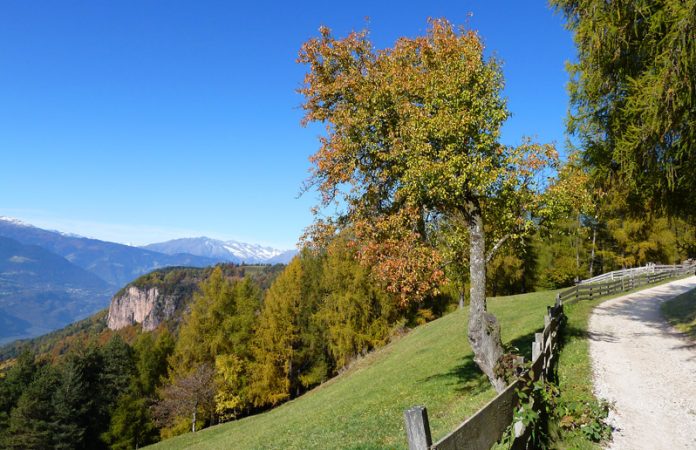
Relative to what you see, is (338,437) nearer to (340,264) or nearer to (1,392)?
(340,264)

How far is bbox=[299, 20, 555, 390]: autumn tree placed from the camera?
11102 mm

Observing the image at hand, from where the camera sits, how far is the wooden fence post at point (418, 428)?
3.71m

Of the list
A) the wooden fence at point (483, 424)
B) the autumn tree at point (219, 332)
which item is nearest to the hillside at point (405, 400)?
the wooden fence at point (483, 424)

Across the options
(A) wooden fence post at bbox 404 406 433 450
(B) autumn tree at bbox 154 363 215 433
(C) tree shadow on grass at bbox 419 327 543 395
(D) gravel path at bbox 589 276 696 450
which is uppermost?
(A) wooden fence post at bbox 404 406 433 450

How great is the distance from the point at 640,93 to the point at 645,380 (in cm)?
863

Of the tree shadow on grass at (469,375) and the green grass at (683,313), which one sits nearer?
the tree shadow on grass at (469,375)

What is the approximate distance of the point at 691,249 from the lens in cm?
2067

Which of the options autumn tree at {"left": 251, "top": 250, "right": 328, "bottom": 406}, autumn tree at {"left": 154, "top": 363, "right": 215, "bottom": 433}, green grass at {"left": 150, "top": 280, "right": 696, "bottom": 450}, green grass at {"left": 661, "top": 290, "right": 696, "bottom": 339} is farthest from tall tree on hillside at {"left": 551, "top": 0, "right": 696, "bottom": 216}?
autumn tree at {"left": 154, "top": 363, "right": 215, "bottom": 433}

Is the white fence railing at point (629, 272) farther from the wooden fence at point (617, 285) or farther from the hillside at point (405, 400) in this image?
the hillside at point (405, 400)

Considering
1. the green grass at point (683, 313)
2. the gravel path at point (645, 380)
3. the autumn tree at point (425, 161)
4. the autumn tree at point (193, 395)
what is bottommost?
the autumn tree at point (193, 395)

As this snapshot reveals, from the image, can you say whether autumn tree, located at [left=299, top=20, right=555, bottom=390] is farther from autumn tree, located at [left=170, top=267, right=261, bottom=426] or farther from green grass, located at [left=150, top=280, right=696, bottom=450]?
autumn tree, located at [left=170, top=267, right=261, bottom=426]

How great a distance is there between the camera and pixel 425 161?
10625 millimetres

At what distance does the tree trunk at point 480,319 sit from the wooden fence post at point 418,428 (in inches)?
278

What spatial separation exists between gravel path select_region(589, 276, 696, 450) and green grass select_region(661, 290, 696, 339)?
49 cm
